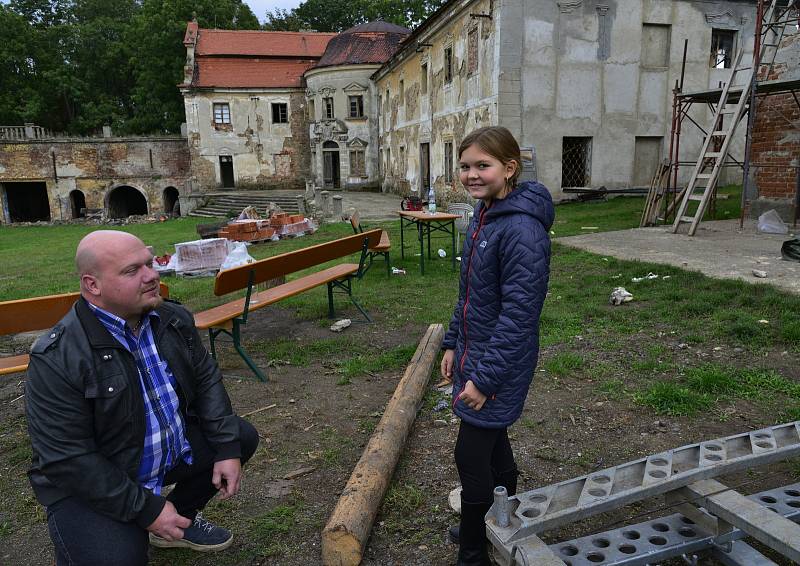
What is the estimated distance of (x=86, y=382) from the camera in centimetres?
201

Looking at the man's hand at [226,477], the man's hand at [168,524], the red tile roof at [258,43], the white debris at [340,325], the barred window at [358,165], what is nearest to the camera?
the man's hand at [168,524]

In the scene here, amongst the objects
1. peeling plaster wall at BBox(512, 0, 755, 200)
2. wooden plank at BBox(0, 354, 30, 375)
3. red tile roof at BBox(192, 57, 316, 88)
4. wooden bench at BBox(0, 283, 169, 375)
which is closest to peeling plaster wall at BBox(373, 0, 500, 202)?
peeling plaster wall at BBox(512, 0, 755, 200)

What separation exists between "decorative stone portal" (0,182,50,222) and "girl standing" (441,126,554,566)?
4460 centimetres

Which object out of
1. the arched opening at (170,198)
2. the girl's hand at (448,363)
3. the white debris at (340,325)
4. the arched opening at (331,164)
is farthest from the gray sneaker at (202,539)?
the arched opening at (170,198)

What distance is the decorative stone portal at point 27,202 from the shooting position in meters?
38.8

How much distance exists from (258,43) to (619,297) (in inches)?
1437

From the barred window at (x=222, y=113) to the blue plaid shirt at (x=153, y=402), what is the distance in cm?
3580

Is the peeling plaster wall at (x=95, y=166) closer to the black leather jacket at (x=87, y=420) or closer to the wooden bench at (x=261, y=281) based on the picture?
the wooden bench at (x=261, y=281)

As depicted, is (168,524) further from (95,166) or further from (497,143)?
(95,166)

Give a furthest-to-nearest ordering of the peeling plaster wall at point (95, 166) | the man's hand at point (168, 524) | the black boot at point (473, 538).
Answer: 1. the peeling plaster wall at point (95, 166)
2. the black boot at point (473, 538)
3. the man's hand at point (168, 524)

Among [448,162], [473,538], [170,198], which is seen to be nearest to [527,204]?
[473,538]

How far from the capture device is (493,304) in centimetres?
230

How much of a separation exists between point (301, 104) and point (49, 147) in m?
16.6

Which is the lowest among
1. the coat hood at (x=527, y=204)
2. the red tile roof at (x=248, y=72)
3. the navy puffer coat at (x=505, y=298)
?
the navy puffer coat at (x=505, y=298)
